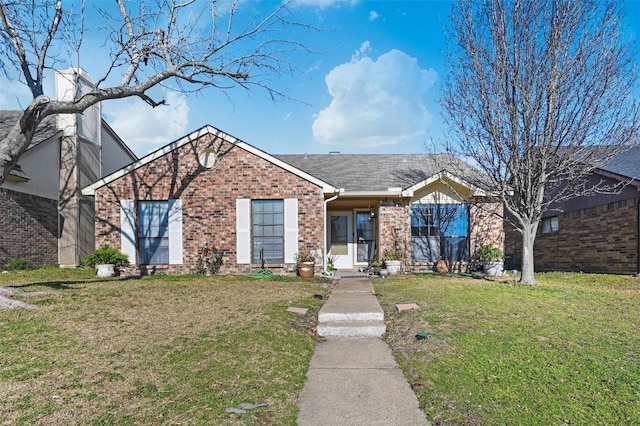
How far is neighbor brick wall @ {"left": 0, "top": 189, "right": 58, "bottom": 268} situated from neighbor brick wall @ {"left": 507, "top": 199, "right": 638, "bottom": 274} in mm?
18574

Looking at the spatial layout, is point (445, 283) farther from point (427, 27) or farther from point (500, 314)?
point (427, 27)

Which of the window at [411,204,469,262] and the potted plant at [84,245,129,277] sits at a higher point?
the window at [411,204,469,262]

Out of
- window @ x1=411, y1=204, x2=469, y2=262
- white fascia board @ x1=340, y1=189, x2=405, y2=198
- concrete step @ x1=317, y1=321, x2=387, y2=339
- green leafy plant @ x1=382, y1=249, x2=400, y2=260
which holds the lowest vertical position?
concrete step @ x1=317, y1=321, x2=387, y2=339

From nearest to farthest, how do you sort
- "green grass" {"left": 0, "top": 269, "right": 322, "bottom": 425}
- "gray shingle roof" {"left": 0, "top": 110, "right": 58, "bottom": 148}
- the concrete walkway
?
"green grass" {"left": 0, "top": 269, "right": 322, "bottom": 425}
the concrete walkway
"gray shingle roof" {"left": 0, "top": 110, "right": 58, "bottom": 148}

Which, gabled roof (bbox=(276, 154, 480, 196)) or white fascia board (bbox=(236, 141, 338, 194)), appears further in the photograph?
gabled roof (bbox=(276, 154, 480, 196))

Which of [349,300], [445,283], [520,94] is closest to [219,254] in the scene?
[349,300]

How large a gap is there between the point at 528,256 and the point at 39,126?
56.8ft

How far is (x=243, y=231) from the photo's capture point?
12711 mm

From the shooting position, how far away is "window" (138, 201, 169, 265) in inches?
503

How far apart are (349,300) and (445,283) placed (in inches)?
129

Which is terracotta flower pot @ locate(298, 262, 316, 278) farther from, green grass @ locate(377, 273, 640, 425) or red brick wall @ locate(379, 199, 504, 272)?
green grass @ locate(377, 273, 640, 425)


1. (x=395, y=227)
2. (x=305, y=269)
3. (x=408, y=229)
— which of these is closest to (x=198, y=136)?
(x=305, y=269)

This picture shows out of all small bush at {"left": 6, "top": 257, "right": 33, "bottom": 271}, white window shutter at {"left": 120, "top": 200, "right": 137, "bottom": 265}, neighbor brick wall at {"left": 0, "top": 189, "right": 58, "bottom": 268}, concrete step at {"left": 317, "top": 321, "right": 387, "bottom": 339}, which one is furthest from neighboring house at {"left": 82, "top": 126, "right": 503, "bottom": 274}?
concrete step at {"left": 317, "top": 321, "right": 387, "bottom": 339}

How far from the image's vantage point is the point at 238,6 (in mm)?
9047
